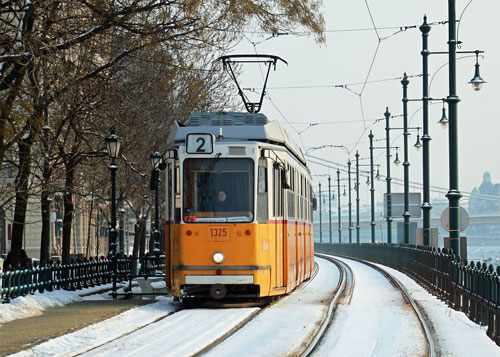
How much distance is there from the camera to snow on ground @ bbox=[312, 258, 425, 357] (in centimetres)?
1252

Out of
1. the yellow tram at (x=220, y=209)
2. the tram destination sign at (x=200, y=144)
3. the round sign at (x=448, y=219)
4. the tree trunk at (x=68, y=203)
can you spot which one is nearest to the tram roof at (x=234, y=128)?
the yellow tram at (x=220, y=209)

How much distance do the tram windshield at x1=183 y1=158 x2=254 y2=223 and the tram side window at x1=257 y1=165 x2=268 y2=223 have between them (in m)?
0.15

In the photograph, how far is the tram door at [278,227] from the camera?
18.8 metres

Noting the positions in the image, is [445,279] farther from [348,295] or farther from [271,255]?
[271,255]

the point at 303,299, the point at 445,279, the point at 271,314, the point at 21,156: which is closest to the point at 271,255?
the point at 271,314

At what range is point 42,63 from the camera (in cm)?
1628

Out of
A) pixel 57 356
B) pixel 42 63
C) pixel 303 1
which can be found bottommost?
pixel 57 356

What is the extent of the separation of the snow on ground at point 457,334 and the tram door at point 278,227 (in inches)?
114

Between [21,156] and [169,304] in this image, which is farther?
[21,156]

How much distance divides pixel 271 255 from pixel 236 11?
5.13m

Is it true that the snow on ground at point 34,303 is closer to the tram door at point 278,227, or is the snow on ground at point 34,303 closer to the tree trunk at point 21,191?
the tree trunk at point 21,191

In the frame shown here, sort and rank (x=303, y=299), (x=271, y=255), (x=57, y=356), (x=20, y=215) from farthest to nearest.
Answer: (x=20, y=215), (x=303, y=299), (x=271, y=255), (x=57, y=356)

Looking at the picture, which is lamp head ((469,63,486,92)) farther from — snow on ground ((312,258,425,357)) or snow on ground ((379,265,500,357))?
snow on ground ((379,265,500,357))

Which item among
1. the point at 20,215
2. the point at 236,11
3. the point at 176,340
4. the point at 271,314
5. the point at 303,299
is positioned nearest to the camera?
the point at 176,340
